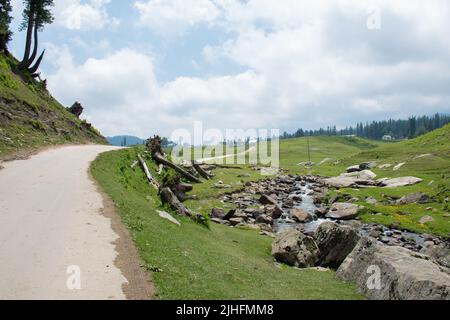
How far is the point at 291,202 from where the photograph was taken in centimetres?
6606

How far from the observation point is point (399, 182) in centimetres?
8206

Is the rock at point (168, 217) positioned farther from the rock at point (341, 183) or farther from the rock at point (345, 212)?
the rock at point (341, 183)

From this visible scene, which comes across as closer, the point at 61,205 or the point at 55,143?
the point at 61,205

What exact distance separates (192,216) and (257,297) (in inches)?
719

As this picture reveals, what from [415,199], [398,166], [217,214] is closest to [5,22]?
[217,214]

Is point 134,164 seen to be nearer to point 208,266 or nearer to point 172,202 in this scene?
point 172,202

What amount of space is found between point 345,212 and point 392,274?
38.0 m

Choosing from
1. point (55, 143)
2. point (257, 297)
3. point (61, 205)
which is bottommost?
point (257, 297)

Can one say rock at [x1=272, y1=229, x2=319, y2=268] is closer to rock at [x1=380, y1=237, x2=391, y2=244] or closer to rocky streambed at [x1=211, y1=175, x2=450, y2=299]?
rocky streambed at [x1=211, y1=175, x2=450, y2=299]
